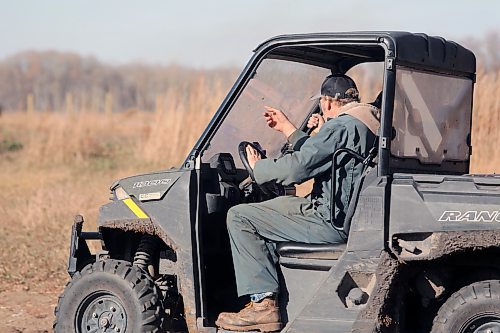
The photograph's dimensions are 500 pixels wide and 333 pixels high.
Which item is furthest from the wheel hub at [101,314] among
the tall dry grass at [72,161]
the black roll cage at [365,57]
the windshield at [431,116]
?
the tall dry grass at [72,161]

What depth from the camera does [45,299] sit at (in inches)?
327

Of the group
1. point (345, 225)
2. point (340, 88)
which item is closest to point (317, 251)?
point (345, 225)

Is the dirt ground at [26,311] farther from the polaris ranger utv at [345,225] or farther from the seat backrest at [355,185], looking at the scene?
the seat backrest at [355,185]

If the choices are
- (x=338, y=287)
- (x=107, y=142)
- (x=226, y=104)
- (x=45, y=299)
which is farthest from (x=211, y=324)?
(x=107, y=142)

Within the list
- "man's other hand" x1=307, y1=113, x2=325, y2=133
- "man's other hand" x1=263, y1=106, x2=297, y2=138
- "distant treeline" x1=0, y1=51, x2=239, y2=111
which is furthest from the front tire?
"distant treeline" x1=0, y1=51, x2=239, y2=111

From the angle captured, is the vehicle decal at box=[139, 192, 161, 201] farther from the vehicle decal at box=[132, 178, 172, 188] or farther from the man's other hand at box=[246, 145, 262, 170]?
the man's other hand at box=[246, 145, 262, 170]

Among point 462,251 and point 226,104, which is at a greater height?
point 226,104

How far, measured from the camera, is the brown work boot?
5.55 meters

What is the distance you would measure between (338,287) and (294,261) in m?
0.39

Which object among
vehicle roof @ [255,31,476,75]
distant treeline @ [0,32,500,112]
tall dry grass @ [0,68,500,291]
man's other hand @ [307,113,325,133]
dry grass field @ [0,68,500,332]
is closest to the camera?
vehicle roof @ [255,31,476,75]

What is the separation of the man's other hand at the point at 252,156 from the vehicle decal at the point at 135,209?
706 millimetres

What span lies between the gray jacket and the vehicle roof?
0.44 meters

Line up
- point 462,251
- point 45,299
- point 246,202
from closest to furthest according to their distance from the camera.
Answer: point 462,251 → point 246,202 → point 45,299

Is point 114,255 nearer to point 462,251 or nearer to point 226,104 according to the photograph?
point 226,104
